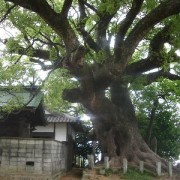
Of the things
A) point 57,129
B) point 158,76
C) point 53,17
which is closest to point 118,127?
point 158,76

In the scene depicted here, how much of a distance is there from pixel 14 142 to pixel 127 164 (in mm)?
6569

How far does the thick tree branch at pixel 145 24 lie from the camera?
12969 millimetres

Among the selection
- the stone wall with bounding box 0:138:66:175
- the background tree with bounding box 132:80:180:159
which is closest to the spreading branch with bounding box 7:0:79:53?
the stone wall with bounding box 0:138:66:175

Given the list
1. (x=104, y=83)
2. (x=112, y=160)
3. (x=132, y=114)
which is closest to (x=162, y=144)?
(x=132, y=114)

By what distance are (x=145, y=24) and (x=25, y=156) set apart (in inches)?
Result: 349

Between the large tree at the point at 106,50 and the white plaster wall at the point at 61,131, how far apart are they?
17.8 ft

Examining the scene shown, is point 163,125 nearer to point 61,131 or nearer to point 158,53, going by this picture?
point 61,131

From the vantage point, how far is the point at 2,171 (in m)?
15.7

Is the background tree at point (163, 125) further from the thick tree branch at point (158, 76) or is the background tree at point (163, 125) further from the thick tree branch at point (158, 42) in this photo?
the thick tree branch at point (158, 42)

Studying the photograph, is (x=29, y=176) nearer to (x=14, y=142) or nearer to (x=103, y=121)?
(x=14, y=142)

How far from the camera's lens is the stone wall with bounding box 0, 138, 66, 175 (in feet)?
51.9

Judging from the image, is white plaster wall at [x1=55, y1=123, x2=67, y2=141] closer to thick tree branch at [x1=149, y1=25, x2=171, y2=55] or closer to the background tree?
the background tree

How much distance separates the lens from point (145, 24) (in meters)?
13.7

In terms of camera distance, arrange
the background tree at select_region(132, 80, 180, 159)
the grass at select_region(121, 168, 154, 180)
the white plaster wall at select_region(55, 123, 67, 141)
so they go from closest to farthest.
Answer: the grass at select_region(121, 168, 154, 180)
the white plaster wall at select_region(55, 123, 67, 141)
the background tree at select_region(132, 80, 180, 159)
